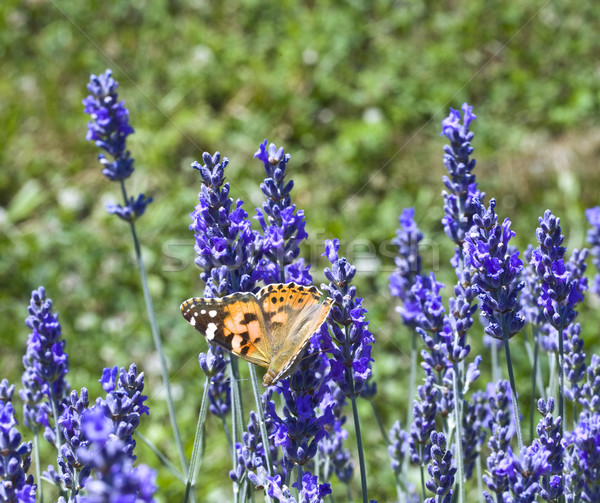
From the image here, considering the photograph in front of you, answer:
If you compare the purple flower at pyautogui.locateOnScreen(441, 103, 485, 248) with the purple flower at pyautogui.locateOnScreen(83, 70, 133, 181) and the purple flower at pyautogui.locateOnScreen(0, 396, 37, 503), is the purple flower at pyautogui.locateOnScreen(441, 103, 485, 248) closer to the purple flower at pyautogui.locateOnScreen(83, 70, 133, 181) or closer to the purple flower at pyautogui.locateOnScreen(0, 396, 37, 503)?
the purple flower at pyautogui.locateOnScreen(83, 70, 133, 181)

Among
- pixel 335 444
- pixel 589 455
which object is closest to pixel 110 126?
pixel 335 444

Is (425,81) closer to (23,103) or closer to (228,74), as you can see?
(228,74)

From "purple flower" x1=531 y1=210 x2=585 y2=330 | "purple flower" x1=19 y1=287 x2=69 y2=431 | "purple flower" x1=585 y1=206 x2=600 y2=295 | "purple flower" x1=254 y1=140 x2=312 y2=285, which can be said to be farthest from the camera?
"purple flower" x1=585 y1=206 x2=600 y2=295

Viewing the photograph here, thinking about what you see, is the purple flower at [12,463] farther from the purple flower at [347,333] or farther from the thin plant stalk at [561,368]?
the thin plant stalk at [561,368]

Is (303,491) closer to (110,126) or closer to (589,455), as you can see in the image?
(589,455)

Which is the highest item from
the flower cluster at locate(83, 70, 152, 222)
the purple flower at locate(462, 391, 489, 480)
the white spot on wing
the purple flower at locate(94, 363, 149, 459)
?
the flower cluster at locate(83, 70, 152, 222)

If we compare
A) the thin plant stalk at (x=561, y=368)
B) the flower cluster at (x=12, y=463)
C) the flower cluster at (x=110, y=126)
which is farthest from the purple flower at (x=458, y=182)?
the flower cluster at (x=12, y=463)

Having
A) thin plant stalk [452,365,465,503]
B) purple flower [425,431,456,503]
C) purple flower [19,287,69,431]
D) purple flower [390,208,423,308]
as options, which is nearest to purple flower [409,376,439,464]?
thin plant stalk [452,365,465,503]
